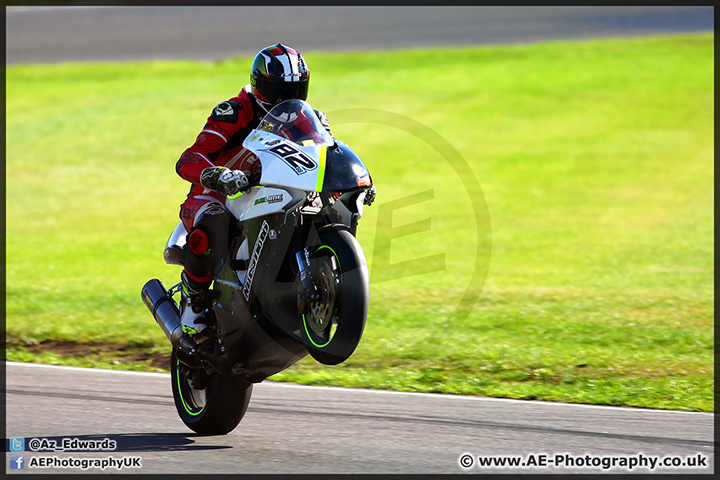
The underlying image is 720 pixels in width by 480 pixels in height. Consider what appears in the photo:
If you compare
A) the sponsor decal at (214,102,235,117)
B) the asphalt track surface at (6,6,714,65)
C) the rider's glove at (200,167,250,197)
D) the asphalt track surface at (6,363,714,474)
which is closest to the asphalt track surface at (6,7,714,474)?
the asphalt track surface at (6,363,714,474)

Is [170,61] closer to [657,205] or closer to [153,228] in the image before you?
[153,228]

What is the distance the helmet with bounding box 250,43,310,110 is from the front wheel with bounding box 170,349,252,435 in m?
1.73

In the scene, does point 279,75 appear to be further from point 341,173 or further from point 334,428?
point 334,428

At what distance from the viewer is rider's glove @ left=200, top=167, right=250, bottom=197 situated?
5.27m

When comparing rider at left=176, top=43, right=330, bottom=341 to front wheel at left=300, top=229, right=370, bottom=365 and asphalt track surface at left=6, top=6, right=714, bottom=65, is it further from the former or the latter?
asphalt track surface at left=6, top=6, right=714, bottom=65

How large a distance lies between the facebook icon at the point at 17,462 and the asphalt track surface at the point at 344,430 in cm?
3

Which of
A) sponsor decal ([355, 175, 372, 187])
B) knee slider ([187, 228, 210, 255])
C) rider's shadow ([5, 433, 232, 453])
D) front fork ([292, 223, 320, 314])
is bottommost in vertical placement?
rider's shadow ([5, 433, 232, 453])

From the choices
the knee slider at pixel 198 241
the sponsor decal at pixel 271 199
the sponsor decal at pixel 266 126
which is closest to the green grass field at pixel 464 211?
the sponsor decal at pixel 266 126

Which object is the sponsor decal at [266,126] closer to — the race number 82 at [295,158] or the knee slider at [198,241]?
the race number 82 at [295,158]

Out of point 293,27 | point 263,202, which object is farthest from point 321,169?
point 293,27

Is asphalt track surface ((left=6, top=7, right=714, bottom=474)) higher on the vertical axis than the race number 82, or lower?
lower

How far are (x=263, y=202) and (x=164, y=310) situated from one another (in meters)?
1.30

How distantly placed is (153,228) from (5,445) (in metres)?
9.05

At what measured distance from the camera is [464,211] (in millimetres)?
15867
